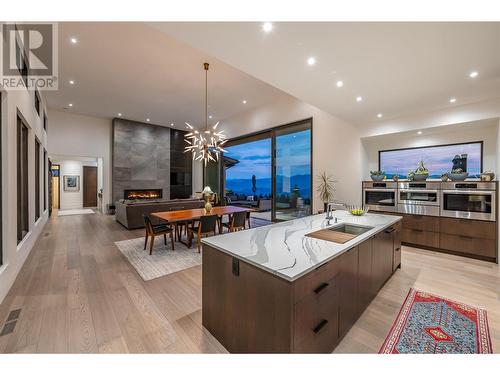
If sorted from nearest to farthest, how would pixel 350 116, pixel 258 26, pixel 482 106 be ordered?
1. pixel 258 26
2. pixel 482 106
3. pixel 350 116

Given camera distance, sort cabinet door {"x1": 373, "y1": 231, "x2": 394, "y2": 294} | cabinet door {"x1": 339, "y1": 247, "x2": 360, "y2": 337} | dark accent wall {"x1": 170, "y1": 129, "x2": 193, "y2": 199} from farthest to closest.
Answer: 1. dark accent wall {"x1": 170, "y1": 129, "x2": 193, "y2": 199}
2. cabinet door {"x1": 373, "y1": 231, "x2": 394, "y2": 294}
3. cabinet door {"x1": 339, "y1": 247, "x2": 360, "y2": 337}

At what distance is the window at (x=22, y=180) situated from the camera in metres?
3.42

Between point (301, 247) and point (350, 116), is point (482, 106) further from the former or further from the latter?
→ point (301, 247)

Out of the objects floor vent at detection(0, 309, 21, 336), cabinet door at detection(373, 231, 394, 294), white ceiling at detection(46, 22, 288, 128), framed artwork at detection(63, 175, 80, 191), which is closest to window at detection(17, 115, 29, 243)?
white ceiling at detection(46, 22, 288, 128)

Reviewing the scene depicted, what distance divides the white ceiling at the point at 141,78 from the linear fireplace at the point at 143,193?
120 inches

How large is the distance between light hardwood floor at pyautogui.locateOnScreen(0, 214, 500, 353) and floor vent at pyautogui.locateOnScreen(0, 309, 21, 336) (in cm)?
4

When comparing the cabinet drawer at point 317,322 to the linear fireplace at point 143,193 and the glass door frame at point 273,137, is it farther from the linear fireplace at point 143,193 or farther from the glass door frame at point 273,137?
the linear fireplace at point 143,193

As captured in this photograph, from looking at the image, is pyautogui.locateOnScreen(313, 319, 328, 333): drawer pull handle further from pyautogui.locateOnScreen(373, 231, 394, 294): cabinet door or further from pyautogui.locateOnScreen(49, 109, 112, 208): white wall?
pyautogui.locateOnScreen(49, 109, 112, 208): white wall

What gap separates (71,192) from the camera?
10.7 meters

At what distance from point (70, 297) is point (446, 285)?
4.65 metres

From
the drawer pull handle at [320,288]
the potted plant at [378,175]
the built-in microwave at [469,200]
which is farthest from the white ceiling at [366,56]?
the drawer pull handle at [320,288]

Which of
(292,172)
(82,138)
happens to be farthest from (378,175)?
(82,138)

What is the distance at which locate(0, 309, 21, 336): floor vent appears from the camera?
191 centimetres
